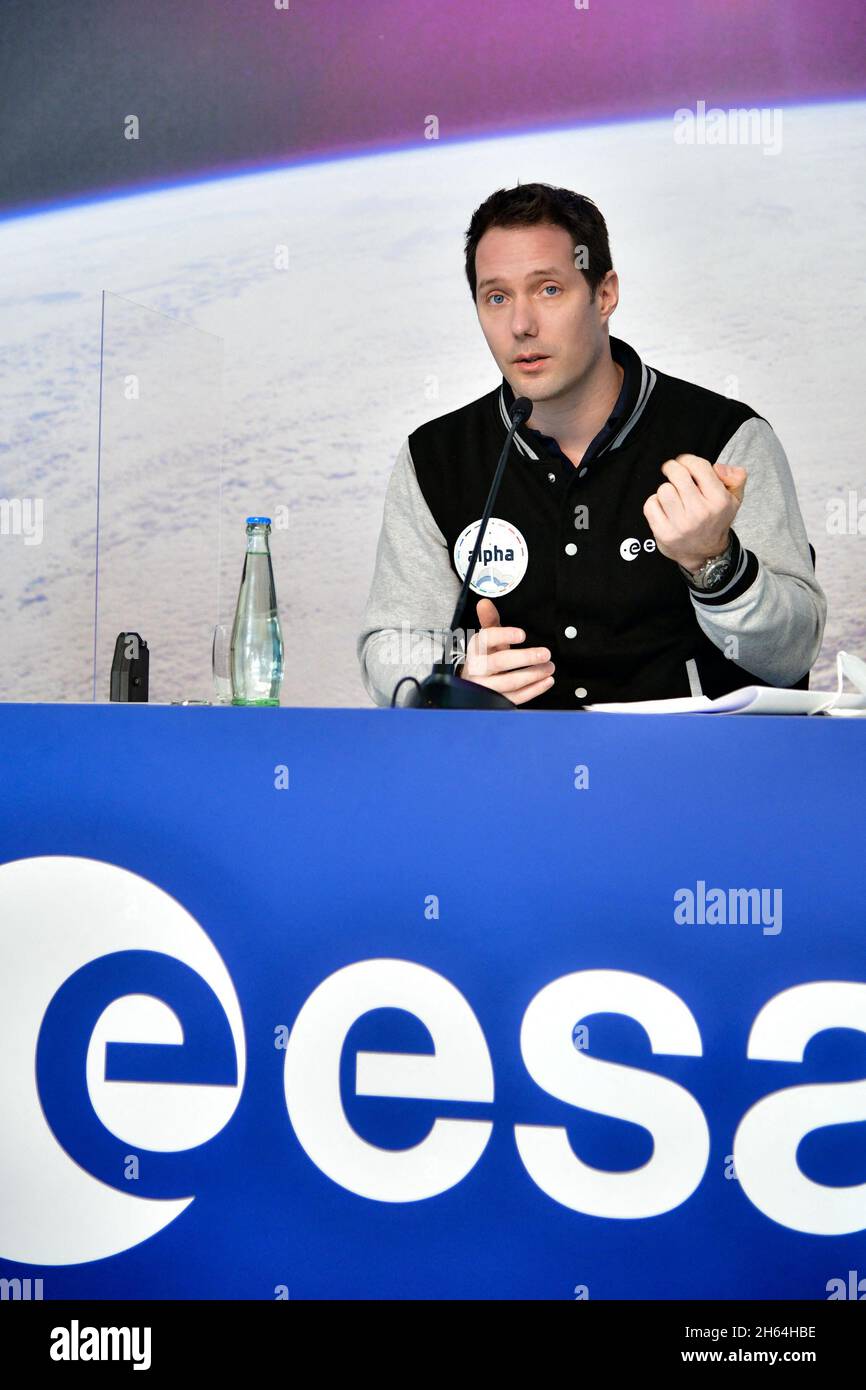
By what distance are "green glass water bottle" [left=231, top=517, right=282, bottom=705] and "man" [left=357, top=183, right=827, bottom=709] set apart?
30 cm

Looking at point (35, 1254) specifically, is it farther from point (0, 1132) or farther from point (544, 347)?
point (544, 347)

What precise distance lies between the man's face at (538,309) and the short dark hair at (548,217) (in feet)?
0.04

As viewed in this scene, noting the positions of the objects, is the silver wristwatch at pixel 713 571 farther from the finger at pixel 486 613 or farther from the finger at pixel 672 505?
the finger at pixel 486 613

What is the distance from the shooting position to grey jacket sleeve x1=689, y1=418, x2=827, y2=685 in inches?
58.0

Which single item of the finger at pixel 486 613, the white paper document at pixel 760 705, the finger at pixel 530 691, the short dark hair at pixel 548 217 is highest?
the short dark hair at pixel 548 217

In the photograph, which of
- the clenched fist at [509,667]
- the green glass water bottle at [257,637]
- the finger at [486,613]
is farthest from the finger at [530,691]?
the green glass water bottle at [257,637]

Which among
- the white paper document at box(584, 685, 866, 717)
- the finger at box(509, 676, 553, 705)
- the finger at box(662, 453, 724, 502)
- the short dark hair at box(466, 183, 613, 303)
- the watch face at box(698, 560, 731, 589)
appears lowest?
the white paper document at box(584, 685, 866, 717)

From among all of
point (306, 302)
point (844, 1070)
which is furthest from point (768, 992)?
point (306, 302)

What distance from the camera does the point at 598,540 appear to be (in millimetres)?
1850

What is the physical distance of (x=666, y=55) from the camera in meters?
2.97

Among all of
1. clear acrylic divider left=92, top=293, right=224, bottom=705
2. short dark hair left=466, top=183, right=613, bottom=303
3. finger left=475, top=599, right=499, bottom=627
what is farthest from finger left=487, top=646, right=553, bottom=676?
short dark hair left=466, top=183, right=613, bottom=303

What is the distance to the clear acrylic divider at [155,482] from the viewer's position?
1.96m

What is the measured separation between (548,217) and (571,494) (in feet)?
1.33

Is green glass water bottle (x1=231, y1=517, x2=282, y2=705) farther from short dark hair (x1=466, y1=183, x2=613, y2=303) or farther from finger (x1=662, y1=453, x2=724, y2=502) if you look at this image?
short dark hair (x1=466, y1=183, x2=613, y2=303)
